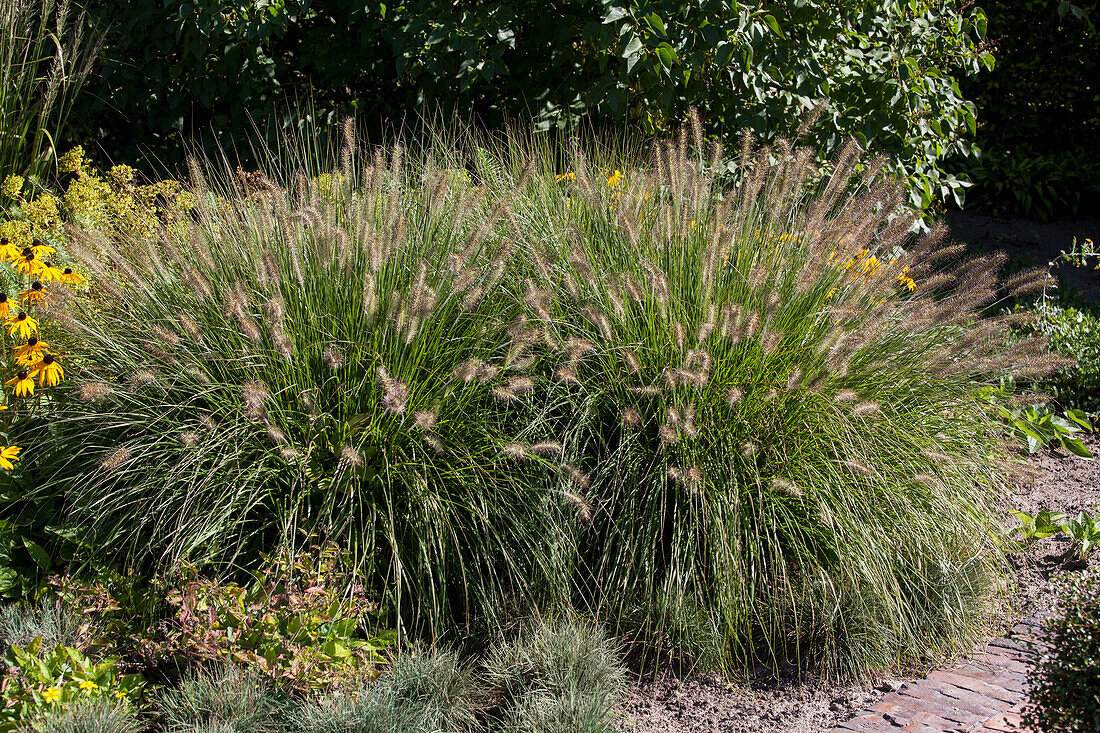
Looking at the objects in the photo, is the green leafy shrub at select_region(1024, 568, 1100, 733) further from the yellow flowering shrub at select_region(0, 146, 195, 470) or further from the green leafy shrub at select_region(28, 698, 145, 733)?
the yellow flowering shrub at select_region(0, 146, 195, 470)

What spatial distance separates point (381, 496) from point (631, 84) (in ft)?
11.5

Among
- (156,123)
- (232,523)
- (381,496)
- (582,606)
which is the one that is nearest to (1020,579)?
(582,606)

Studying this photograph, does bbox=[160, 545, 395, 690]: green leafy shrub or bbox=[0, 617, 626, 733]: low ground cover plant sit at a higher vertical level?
bbox=[160, 545, 395, 690]: green leafy shrub

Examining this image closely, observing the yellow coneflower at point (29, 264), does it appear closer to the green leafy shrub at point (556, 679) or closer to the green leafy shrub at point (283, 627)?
the green leafy shrub at point (283, 627)

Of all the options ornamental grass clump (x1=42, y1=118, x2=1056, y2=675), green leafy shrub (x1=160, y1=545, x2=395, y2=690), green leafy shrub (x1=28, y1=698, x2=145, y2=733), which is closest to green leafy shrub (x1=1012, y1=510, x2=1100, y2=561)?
ornamental grass clump (x1=42, y1=118, x2=1056, y2=675)

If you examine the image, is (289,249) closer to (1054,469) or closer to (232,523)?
(232,523)

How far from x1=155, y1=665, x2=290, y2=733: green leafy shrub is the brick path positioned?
66.2 inches

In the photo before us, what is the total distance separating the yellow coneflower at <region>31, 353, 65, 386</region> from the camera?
10.1ft

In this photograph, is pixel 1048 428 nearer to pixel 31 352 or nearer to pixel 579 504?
pixel 579 504

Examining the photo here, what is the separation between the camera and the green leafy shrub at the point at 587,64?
5039mm

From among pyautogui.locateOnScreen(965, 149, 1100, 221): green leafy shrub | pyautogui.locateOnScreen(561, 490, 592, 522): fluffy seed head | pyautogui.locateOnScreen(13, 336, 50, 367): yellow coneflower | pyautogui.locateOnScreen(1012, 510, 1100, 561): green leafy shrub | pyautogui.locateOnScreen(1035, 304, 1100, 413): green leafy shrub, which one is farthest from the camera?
pyautogui.locateOnScreen(965, 149, 1100, 221): green leafy shrub

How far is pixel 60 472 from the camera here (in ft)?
10.6

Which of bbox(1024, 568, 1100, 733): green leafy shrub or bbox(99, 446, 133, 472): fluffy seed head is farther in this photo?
bbox(99, 446, 133, 472): fluffy seed head

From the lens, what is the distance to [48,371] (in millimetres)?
3076
